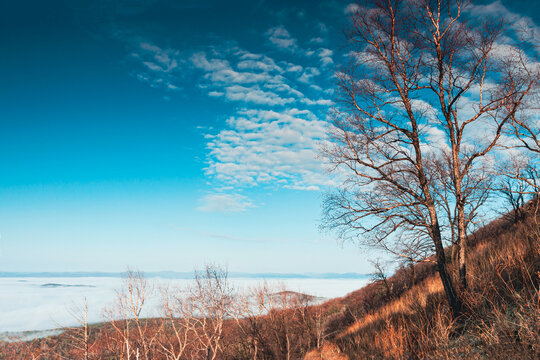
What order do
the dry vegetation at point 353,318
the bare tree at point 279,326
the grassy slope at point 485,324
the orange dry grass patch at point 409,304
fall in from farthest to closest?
the bare tree at point 279,326
the orange dry grass patch at point 409,304
the dry vegetation at point 353,318
the grassy slope at point 485,324

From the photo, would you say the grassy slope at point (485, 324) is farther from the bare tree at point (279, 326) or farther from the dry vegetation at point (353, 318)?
the bare tree at point (279, 326)

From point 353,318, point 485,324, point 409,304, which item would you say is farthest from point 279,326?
point 485,324

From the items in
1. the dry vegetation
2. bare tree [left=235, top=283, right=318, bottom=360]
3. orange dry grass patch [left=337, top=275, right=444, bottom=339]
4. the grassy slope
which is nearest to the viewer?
the grassy slope

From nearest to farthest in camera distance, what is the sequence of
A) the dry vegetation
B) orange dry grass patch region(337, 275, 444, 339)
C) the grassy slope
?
the grassy slope
the dry vegetation
orange dry grass patch region(337, 275, 444, 339)

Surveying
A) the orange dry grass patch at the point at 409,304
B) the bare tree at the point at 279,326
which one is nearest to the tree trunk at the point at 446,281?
the orange dry grass patch at the point at 409,304

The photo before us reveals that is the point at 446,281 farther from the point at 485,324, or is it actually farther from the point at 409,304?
the point at 409,304

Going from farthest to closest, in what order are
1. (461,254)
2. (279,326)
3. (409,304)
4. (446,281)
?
(279,326), (409,304), (461,254), (446,281)

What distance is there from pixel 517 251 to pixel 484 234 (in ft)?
41.6

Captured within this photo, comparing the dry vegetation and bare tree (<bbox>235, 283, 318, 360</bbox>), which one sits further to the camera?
bare tree (<bbox>235, 283, 318, 360</bbox>)

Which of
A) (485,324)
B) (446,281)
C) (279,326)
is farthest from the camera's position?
(279,326)

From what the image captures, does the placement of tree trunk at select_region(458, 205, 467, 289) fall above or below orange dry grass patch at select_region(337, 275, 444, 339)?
above

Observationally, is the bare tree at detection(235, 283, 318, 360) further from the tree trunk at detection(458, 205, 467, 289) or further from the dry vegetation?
the tree trunk at detection(458, 205, 467, 289)

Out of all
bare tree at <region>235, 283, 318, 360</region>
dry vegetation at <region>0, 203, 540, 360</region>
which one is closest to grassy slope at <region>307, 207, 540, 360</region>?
dry vegetation at <region>0, 203, 540, 360</region>

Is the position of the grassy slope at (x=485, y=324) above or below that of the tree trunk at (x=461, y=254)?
below
